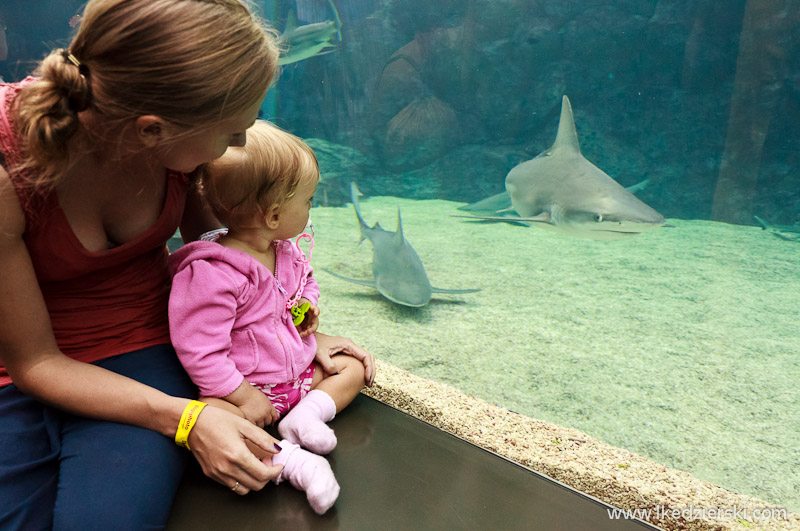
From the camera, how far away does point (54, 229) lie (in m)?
0.68

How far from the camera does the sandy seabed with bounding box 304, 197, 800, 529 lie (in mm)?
1083

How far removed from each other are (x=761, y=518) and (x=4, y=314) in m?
1.43

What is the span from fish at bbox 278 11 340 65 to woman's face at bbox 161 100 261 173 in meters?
3.91

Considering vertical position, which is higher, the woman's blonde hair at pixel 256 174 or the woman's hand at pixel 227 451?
the woman's blonde hair at pixel 256 174

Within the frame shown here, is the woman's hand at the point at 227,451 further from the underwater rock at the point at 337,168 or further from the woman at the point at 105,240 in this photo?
the underwater rock at the point at 337,168

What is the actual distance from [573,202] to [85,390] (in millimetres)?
2628

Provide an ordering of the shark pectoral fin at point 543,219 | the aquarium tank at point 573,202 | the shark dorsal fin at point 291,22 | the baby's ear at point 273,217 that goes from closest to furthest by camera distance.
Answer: the baby's ear at point 273,217
the aquarium tank at point 573,202
the shark pectoral fin at point 543,219
the shark dorsal fin at point 291,22

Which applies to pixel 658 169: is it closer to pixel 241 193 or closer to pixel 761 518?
pixel 761 518

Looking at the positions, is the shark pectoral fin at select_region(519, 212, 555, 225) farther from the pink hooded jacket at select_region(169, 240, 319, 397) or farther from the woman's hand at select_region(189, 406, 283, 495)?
the woman's hand at select_region(189, 406, 283, 495)

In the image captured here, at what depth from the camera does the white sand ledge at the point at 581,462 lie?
91cm

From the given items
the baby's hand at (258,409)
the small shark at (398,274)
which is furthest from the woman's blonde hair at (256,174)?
the small shark at (398,274)

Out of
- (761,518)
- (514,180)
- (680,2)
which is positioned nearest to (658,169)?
(680,2)

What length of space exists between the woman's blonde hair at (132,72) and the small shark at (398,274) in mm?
2106

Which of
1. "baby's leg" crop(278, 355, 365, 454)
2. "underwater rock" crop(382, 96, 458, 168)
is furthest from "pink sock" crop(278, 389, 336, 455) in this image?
"underwater rock" crop(382, 96, 458, 168)
